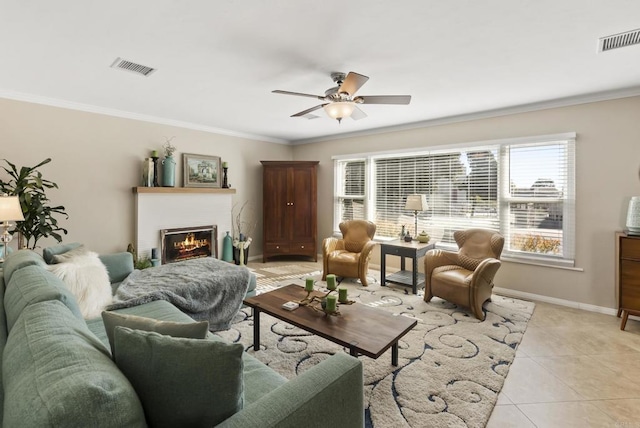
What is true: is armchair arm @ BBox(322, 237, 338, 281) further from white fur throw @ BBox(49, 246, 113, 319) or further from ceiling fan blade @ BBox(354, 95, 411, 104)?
white fur throw @ BBox(49, 246, 113, 319)

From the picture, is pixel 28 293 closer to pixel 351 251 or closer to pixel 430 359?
pixel 430 359

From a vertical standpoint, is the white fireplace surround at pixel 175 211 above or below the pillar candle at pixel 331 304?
above

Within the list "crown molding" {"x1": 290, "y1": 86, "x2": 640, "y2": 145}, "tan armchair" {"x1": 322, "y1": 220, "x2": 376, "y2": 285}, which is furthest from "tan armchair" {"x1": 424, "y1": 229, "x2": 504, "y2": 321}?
"crown molding" {"x1": 290, "y1": 86, "x2": 640, "y2": 145}

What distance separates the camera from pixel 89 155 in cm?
419

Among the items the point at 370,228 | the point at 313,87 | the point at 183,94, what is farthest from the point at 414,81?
the point at 183,94

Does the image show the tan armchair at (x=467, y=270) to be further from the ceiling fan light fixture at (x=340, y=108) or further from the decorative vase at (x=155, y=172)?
the decorative vase at (x=155, y=172)

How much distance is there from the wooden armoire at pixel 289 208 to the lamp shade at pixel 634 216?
14.6 ft

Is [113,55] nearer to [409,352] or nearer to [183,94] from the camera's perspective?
[183,94]

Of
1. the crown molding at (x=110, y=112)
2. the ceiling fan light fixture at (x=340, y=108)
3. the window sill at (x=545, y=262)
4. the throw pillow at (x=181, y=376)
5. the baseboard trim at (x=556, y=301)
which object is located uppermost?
the crown molding at (x=110, y=112)

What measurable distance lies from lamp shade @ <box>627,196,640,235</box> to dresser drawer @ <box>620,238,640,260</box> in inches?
5.3

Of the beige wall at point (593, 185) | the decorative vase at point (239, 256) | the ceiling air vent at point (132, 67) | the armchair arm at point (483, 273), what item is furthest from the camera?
the decorative vase at point (239, 256)

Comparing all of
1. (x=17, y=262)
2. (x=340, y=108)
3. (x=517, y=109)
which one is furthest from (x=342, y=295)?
(x=517, y=109)

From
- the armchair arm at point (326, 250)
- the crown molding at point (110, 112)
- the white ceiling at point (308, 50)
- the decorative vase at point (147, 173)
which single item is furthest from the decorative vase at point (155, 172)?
the armchair arm at point (326, 250)

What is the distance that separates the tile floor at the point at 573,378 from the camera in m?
1.87
